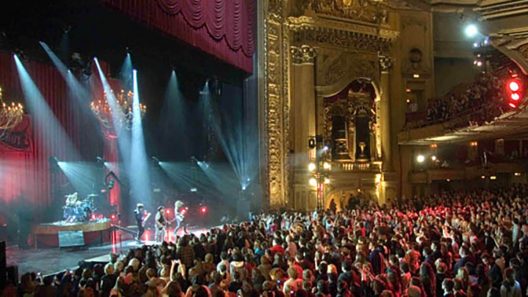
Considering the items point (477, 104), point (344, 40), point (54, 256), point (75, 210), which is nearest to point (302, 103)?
point (344, 40)

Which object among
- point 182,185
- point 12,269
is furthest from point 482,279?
point 182,185

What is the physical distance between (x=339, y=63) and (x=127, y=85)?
468 inches

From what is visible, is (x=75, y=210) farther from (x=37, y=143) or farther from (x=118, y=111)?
(x=118, y=111)

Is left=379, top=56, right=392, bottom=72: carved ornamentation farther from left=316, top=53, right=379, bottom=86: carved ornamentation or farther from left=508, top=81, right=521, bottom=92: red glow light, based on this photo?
left=508, top=81, right=521, bottom=92: red glow light

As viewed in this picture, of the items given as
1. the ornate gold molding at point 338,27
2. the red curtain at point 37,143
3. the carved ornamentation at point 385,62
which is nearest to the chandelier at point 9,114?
the red curtain at point 37,143

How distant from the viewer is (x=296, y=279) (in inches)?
345

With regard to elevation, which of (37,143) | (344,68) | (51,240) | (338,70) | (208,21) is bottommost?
(51,240)

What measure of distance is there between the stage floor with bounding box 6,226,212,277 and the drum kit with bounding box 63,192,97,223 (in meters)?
1.36

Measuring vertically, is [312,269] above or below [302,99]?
below

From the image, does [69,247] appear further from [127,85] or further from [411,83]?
[411,83]

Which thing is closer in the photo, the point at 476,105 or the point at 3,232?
the point at 3,232

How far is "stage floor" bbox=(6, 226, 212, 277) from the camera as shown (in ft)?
48.7

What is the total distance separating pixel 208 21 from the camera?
19.6 metres

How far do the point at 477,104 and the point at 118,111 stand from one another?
14.3 meters
